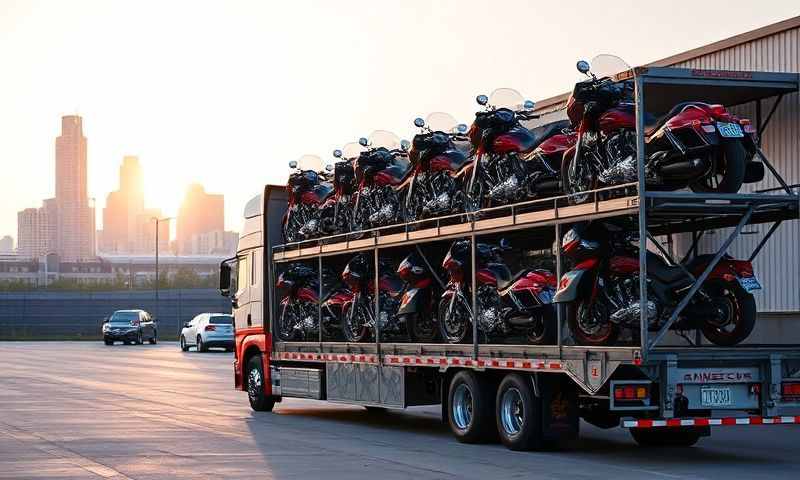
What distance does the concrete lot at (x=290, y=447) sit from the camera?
13.4 meters

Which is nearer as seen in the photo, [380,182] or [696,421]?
[696,421]

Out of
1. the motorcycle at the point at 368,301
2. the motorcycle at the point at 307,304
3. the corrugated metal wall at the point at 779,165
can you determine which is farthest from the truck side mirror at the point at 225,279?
the corrugated metal wall at the point at 779,165

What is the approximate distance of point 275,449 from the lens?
1557 cm

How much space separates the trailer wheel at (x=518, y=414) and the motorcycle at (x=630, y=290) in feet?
2.76

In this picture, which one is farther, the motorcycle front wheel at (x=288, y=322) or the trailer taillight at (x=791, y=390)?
the motorcycle front wheel at (x=288, y=322)

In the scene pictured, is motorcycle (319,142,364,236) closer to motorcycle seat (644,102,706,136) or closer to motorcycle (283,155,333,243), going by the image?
motorcycle (283,155,333,243)

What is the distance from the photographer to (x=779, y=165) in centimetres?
2008

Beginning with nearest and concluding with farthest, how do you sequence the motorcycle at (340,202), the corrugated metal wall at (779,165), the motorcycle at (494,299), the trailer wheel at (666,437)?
the motorcycle at (494,299)
the trailer wheel at (666,437)
the corrugated metal wall at (779,165)
the motorcycle at (340,202)

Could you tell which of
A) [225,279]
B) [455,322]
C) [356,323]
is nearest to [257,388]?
[225,279]

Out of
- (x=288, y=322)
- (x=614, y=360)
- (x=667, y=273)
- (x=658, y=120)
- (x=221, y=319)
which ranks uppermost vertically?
(x=658, y=120)

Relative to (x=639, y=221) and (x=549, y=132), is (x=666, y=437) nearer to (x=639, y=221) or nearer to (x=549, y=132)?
(x=549, y=132)

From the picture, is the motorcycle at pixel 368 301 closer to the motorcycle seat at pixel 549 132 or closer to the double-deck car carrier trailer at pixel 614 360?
the double-deck car carrier trailer at pixel 614 360

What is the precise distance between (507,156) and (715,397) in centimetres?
419

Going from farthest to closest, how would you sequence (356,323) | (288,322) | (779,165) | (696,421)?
(288,322)
(779,165)
(356,323)
(696,421)
